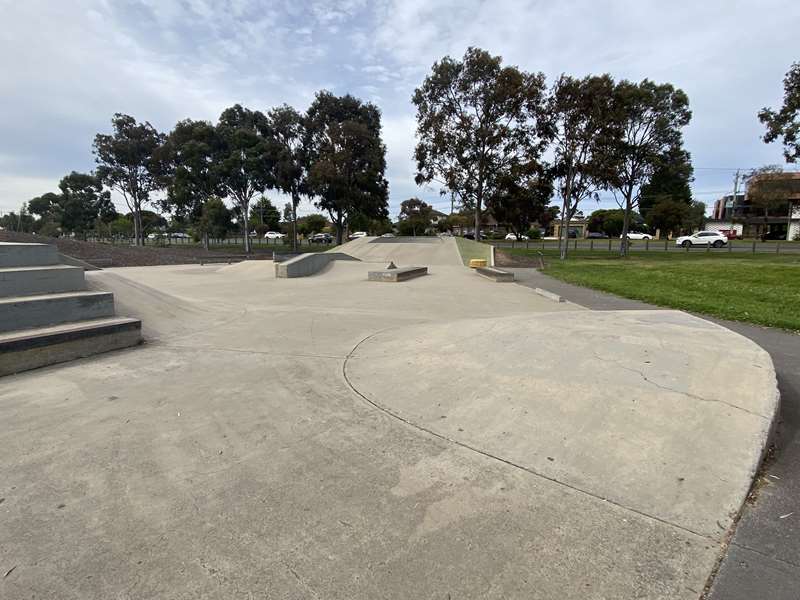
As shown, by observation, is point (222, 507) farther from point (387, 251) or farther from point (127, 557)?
point (387, 251)

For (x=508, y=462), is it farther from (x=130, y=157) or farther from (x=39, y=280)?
(x=130, y=157)

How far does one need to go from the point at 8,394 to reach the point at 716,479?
565 cm

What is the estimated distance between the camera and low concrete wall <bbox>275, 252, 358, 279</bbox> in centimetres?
1493

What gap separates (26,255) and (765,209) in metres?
69.0

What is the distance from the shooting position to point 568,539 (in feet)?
6.82

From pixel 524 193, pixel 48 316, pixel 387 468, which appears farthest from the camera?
pixel 524 193

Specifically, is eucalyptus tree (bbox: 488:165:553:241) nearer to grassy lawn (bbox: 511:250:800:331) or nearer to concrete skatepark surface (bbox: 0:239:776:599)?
grassy lawn (bbox: 511:250:800:331)

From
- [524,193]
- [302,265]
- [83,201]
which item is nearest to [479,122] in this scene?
[524,193]

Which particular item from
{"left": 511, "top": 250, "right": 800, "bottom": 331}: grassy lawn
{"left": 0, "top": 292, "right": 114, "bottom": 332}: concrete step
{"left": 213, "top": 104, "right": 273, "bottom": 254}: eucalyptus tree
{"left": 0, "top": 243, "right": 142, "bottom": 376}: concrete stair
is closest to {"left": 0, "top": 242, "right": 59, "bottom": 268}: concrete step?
{"left": 0, "top": 243, "right": 142, "bottom": 376}: concrete stair

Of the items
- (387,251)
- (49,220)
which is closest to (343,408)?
(387,251)

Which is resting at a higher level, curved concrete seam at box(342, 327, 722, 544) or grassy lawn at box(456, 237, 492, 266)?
grassy lawn at box(456, 237, 492, 266)

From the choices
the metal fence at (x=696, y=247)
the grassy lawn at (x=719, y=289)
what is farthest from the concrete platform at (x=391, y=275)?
the metal fence at (x=696, y=247)

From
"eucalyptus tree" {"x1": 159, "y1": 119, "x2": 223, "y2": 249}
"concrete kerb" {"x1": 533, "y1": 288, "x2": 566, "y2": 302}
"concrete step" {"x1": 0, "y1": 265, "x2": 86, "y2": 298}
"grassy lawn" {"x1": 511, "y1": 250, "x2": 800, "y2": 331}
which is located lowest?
"concrete kerb" {"x1": 533, "y1": 288, "x2": 566, "y2": 302}

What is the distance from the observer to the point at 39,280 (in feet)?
18.0
